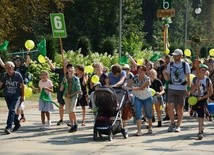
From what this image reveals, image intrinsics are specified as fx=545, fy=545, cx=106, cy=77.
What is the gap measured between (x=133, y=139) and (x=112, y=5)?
45811 millimetres

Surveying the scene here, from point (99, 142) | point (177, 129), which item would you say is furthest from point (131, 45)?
point (99, 142)

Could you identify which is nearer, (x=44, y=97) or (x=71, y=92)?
(x=71, y=92)

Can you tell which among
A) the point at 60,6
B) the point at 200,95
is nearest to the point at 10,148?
the point at 200,95

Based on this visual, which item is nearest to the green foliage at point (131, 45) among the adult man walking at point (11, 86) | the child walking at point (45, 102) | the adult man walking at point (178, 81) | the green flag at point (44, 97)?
the child walking at point (45, 102)

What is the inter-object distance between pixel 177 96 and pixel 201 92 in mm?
922

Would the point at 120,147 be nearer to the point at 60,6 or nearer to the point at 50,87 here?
the point at 50,87

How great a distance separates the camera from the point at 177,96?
1304 centimetres

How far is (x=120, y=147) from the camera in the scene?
431 inches

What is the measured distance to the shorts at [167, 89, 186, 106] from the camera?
13.0m

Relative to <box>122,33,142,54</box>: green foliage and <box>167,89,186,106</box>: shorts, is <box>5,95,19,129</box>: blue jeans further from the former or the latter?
<box>122,33,142,54</box>: green foliage

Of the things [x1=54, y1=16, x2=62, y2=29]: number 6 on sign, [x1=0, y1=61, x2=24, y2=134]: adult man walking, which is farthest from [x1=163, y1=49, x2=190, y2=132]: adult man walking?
[x1=0, y1=61, x2=24, y2=134]: adult man walking

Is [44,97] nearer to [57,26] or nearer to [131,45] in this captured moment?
[57,26]

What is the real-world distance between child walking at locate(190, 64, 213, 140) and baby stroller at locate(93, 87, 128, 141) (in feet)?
5.47

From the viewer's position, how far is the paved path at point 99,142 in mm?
10539
